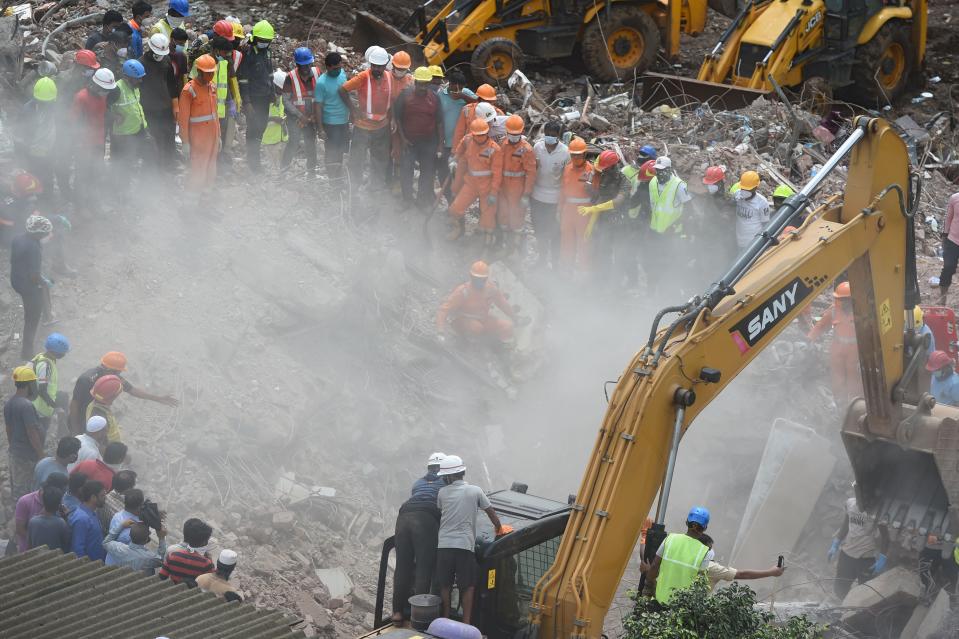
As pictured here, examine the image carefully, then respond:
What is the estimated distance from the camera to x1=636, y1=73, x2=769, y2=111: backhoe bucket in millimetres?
18031

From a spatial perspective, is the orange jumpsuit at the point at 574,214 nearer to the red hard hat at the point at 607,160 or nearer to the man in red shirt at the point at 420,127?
the red hard hat at the point at 607,160

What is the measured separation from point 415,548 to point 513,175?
6.53 meters

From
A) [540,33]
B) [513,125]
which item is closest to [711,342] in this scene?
[513,125]

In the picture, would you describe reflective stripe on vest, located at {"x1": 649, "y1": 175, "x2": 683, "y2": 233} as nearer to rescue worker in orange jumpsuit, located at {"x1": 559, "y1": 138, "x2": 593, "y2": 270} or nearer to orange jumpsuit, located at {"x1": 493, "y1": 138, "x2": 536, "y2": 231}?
rescue worker in orange jumpsuit, located at {"x1": 559, "y1": 138, "x2": 593, "y2": 270}

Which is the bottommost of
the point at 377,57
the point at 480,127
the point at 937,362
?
the point at 937,362

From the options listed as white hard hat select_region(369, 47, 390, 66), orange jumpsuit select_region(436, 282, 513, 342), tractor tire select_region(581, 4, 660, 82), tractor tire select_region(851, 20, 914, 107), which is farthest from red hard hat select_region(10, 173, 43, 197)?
tractor tire select_region(851, 20, 914, 107)

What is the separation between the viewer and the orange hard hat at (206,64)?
42.3ft

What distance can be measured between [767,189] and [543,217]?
3.27m

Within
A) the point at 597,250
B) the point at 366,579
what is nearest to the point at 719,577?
the point at 366,579

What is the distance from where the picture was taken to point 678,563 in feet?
26.9

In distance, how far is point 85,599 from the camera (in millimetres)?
6793

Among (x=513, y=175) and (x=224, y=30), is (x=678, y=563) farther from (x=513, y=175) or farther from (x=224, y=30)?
(x=224, y=30)

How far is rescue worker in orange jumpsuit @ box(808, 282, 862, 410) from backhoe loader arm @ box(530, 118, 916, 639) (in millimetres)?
3207

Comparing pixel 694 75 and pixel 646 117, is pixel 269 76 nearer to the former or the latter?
pixel 646 117
